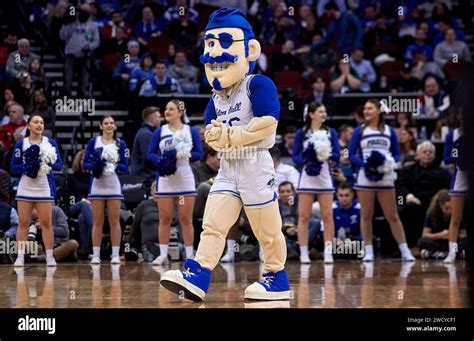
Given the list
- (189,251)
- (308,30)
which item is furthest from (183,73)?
(189,251)

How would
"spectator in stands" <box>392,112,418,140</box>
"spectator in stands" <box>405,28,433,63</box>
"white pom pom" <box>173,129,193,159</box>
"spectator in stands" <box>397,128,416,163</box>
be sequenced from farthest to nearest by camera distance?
"spectator in stands" <box>405,28,433,63</box>, "spectator in stands" <box>392,112,418,140</box>, "spectator in stands" <box>397,128,416,163</box>, "white pom pom" <box>173,129,193,159</box>

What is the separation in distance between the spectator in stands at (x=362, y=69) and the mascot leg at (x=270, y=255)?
8724 millimetres

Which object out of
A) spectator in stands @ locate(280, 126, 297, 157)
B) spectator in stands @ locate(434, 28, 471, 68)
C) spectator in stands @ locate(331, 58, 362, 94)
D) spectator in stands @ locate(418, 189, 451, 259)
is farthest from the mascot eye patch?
spectator in stands @ locate(434, 28, 471, 68)

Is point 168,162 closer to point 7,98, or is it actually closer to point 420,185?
point 420,185

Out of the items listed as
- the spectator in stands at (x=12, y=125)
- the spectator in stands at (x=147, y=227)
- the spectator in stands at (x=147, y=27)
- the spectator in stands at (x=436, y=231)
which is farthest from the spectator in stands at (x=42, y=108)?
the spectator in stands at (x=436, y=231)

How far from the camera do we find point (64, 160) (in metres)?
12.9

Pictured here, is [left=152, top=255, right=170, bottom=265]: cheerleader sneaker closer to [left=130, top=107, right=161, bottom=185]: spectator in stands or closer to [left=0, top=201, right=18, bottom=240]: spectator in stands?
[left=0, top=201, right=18, bottom=240]: spectator in stands

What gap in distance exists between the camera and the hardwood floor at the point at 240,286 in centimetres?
627

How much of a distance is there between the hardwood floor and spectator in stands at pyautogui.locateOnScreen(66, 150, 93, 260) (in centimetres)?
82

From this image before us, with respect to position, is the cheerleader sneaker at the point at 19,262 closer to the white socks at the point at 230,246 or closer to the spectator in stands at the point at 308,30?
the white socks at the point at 230,246

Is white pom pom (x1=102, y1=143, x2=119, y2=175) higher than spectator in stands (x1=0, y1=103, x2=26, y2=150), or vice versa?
spectator in stands (x1=0, y1=103, x2=26, y2=150)

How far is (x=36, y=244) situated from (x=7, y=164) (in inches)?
61.0

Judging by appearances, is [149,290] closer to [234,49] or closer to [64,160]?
[234,49]

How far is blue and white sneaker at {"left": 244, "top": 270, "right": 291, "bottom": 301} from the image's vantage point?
6.58 metres
